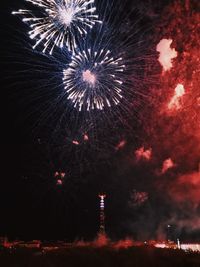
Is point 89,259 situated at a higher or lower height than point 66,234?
lower

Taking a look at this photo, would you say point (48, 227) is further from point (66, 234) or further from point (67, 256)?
point (67, 256)

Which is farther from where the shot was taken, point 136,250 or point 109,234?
point 109,234

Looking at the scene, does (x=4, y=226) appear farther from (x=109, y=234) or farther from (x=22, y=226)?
(x=109, y=234)

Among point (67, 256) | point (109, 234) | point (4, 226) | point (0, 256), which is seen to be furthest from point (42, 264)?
point (109, 234)

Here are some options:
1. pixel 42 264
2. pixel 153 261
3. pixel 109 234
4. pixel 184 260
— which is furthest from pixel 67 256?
pixel 109 234

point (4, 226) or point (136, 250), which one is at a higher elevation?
point (4, 226)

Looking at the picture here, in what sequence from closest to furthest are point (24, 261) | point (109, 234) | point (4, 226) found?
1. point (24, 261)
2. point (4, 226)
3. point (109, 234)

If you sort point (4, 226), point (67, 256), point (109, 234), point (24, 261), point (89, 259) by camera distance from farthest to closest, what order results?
point (109, 234), point (4, 226), point (24, 261), point (67, 256), point (89, 259)

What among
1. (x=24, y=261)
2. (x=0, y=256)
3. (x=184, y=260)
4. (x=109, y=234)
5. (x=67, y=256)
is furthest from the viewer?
(x=109, y=234)

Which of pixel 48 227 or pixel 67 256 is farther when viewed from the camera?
pixel 48 227
